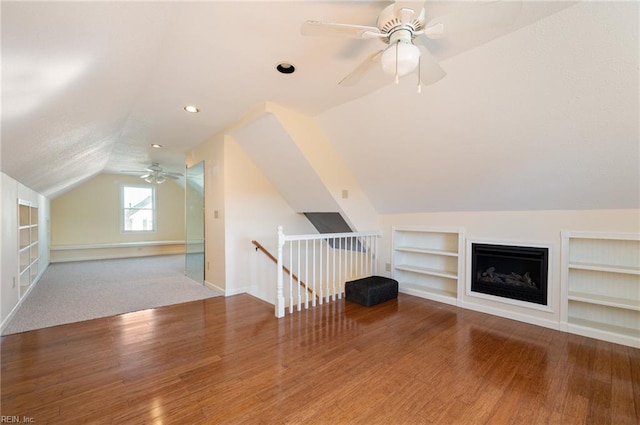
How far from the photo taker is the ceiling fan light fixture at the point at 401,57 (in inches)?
62.3

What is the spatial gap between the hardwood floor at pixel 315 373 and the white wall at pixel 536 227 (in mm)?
267

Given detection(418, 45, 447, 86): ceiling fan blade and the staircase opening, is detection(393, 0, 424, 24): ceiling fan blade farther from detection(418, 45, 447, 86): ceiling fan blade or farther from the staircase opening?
the staircase opening

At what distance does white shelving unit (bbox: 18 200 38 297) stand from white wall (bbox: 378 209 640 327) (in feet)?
19.5

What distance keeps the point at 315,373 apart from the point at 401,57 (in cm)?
226

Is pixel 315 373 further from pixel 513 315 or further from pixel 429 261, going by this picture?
pixel 429 261

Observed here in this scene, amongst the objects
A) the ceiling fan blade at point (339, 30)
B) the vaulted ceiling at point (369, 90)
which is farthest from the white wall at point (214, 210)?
the ceiling fan blade at point (339, 30)

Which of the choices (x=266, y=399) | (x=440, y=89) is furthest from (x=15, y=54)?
(x=440, y=89)

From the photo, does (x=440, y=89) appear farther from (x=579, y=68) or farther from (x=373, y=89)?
(x=579, y=68)

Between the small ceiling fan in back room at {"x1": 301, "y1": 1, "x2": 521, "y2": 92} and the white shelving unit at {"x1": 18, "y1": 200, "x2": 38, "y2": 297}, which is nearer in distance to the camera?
the small ceiling fan in back room at {"x1": 301, "y1": 1, "x2": 521, "y2": 92}

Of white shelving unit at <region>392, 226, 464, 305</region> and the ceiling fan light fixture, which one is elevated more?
the ceiling fan light fixture

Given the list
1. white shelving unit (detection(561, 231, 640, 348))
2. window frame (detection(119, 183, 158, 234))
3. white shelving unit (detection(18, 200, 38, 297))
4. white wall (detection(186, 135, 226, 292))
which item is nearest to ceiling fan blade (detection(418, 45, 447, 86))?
white shelving unit (detection(561, 231, 640, 348))

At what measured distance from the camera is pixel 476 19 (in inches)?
57.5

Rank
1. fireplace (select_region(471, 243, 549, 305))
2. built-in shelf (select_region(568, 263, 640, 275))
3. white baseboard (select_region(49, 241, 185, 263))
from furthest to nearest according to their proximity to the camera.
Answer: white baseboard (select_region(49, 241, 185, 263)), fireplace (select_region(471, 243, 549, 305)), built-in shelf (select_region(568, 263, 640, 275))

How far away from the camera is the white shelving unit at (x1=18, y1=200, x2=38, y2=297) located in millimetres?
4020
